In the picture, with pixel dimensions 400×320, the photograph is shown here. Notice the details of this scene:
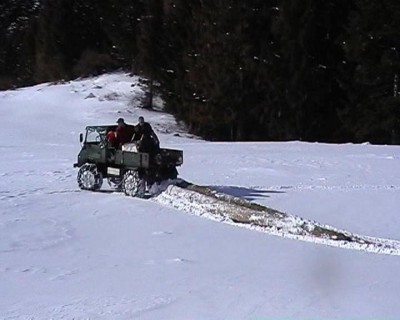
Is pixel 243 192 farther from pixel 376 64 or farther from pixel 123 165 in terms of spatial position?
pixel 376 64

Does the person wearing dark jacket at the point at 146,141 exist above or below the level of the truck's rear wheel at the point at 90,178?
above

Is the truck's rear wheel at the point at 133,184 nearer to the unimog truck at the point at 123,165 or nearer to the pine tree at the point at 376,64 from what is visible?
the unimog truck at the point at 123,165

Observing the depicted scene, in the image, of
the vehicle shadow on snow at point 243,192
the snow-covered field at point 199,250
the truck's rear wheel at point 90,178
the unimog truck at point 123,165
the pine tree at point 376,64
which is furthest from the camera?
the pine tree at point 376,64

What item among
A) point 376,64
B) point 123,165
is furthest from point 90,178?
point 376,64

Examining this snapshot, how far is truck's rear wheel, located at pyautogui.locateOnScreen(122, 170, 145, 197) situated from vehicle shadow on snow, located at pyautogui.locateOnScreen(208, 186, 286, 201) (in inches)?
62.2

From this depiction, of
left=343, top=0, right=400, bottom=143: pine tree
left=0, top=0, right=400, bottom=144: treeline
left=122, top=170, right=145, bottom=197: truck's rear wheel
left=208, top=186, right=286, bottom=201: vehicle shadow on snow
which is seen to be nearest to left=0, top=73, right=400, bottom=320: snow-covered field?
left=208, top=186, right=286, bottom=201: vehicle shadow on snow

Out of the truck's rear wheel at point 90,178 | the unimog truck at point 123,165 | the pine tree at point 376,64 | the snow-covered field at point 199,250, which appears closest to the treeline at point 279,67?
the pine tree at point 376,64

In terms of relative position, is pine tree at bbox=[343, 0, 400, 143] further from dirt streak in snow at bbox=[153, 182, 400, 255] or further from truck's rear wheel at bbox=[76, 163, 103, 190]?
dirt streak in snow at bbox=[153, 182, 400, 255]

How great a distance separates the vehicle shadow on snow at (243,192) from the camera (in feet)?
45.5

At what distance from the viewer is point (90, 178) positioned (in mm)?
14453

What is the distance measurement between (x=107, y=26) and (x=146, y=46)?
34.1ft

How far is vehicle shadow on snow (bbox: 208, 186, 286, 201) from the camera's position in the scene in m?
13.9

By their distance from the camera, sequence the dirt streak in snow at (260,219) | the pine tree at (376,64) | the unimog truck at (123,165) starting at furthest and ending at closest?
the pine tree at (376,64), the unimog truck at (123,165), the dirt streak in snow at (260,219)

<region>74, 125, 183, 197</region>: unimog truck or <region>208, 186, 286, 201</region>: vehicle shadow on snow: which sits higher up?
<region>74, 125, 183, 197</region>: unimog truck
